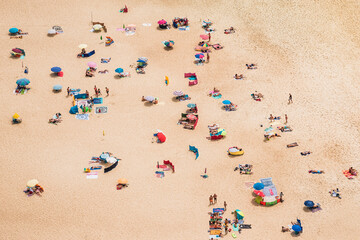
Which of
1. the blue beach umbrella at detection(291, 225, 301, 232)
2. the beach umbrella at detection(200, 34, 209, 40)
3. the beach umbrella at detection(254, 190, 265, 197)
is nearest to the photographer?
the blue beach umbrella at detection(291, 225, 301, 232)

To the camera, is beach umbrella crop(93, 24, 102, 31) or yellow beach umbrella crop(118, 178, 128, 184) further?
beach umbrella crop(93, 24, 102, 31)

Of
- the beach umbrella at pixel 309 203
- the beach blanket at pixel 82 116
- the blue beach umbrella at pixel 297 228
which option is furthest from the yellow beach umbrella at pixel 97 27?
the blue beach umbrella at pixel 297 228

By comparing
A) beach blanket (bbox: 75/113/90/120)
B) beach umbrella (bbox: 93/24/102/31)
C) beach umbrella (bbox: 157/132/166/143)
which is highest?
beach umbrella (bbox: 93/24/102/31)

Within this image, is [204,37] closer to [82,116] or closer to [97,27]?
[97,27]

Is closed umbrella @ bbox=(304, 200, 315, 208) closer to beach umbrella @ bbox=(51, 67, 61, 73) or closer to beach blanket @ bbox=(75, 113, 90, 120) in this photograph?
beach blanket @ bbox=(75, 113, 90, 120)

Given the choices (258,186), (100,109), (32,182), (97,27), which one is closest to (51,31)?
(97,27)

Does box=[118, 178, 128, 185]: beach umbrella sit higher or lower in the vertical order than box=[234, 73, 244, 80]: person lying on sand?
lower

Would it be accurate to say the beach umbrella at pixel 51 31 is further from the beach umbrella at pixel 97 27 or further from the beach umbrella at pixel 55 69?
the beach umbrella at pixel 55 69

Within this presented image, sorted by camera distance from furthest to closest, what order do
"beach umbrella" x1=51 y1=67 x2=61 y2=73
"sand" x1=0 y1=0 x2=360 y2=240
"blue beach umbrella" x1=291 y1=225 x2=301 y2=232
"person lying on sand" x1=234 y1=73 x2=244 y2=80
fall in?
"person lying on sand" x1=234 y1=73 x2=244 y2=80
"beach umbrella" x1=51 y1=67 x2=61 y2=73
"sand" x1=0 y1=0 x2=360 y2=240
"blue beach umbrella" x1=291 y1=225 x2=301 y2=232

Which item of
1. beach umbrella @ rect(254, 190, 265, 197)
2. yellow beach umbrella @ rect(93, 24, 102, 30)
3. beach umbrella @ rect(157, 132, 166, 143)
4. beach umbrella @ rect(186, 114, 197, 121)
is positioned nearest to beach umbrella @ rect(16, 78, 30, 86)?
yellow beach umbrella @ rect(93, 24, 102, 30)
